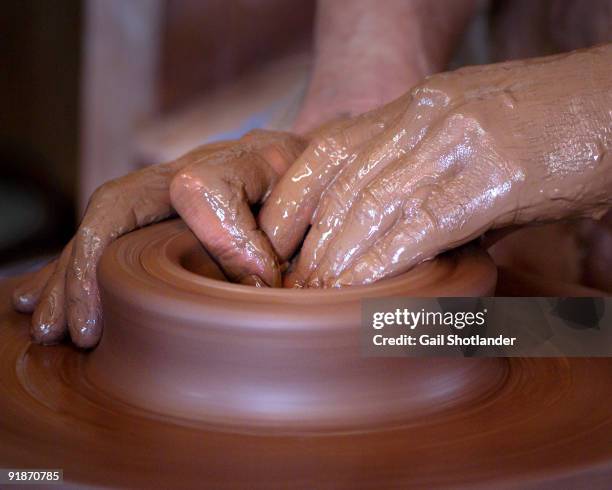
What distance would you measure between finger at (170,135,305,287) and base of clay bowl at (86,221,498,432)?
0.27ft

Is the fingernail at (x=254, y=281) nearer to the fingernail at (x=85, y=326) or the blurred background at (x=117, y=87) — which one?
the fingernail at (x=85, y=326)

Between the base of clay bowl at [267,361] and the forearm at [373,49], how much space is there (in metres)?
0.68

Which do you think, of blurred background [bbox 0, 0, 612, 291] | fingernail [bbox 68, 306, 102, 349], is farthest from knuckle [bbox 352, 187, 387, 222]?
blurred background [bbox 0, 0, 612, 291]

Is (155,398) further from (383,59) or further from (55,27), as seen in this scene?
(55,27)

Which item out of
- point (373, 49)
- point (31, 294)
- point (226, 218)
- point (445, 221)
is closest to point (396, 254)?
point (445, 221)

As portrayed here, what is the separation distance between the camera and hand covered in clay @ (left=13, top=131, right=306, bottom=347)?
0.99m

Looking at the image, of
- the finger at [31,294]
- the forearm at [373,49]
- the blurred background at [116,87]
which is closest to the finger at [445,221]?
the finger at [31,294]

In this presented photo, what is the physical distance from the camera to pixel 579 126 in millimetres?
981

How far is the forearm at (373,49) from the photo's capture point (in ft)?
5.08

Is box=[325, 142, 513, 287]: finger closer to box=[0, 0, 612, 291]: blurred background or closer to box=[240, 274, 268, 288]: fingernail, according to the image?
box=[240, 274, 268, 288]: fingernail

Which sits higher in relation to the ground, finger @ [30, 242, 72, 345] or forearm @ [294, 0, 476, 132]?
forearm @ [294, 0, 476, 132]

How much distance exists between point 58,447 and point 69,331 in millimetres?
243

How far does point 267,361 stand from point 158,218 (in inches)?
13.3

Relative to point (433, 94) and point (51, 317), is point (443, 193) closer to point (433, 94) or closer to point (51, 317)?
point (433, 94)
